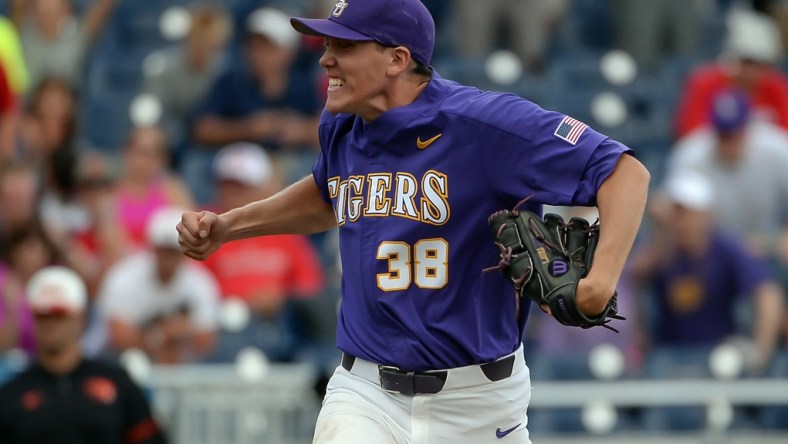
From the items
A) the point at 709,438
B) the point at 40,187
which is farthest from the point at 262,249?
the point at 709,438

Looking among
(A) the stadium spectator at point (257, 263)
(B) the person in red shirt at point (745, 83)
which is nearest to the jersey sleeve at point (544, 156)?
(A) the stadium spectator at point (257, 263)

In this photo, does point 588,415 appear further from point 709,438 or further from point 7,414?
point 7,414

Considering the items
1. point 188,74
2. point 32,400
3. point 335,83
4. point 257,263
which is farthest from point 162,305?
point 335,83

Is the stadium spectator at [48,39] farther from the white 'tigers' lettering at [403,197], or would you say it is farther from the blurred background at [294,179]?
the white 'tigers' lettering at [403,197]

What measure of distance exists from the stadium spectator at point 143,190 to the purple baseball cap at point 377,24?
510 centimetres

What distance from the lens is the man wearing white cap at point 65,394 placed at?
7.58 m

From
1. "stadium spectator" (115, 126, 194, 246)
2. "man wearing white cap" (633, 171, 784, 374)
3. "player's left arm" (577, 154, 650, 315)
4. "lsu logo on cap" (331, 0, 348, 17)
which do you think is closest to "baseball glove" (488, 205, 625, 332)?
"player's left arm" (577, 154, 650, 315)

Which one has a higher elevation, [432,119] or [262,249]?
[432,119]

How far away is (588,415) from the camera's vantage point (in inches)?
321

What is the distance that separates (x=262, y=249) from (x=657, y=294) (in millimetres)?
2361

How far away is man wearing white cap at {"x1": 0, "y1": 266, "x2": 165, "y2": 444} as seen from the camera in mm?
7582

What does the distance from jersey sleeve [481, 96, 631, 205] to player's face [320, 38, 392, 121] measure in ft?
1.28

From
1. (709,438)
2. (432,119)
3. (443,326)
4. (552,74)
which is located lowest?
(709,438)

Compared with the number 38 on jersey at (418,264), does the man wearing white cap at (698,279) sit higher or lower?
lower
